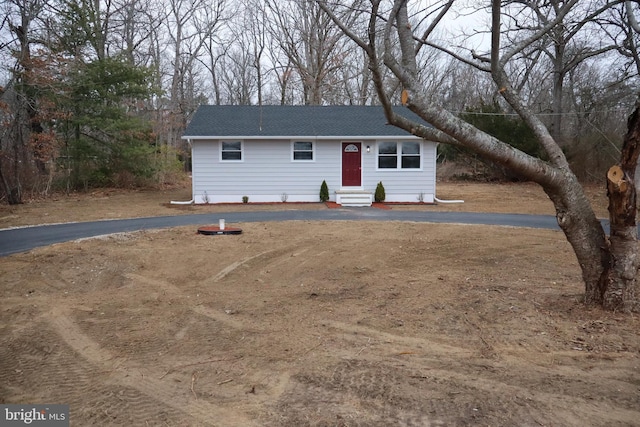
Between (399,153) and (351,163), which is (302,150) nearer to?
(351,163)

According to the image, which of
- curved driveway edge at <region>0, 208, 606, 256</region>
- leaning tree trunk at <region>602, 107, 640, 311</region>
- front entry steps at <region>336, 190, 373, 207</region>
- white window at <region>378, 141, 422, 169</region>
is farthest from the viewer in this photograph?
white window at <region>378, 141, 422, 169</region>

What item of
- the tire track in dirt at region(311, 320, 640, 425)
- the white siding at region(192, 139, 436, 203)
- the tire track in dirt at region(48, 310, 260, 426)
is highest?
the white siding at region(192, 139, 436, 203)

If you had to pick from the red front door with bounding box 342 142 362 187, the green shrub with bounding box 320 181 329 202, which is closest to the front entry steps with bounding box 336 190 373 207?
the green shrub with bounding box 320 181 329 202

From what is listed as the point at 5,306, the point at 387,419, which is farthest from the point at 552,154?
the point at 5,306

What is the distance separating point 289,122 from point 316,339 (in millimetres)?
14147

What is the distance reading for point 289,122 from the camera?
1738cm

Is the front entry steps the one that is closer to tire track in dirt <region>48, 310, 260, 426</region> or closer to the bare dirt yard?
the bare dirt yard

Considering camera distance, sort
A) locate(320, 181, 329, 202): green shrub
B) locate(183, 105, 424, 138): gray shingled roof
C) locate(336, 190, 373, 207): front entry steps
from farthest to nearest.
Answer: locate(320, 181, 329, 202): green shrub → locate(183, 105, 424, 138): gray shingled roof → locate(336, 190, 373, 207): front entry steps

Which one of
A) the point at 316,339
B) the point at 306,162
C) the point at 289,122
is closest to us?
the point at 316,339

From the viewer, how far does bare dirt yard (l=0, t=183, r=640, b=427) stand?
2957 mm

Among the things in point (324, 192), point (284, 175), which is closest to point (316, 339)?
point (324, 192)

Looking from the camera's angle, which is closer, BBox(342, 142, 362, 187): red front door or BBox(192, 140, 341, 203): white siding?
BBox(192, 140, 341, 203): white siding

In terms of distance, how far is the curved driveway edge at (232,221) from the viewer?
952 cm

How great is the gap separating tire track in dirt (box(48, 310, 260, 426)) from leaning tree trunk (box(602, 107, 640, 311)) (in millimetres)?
3850
